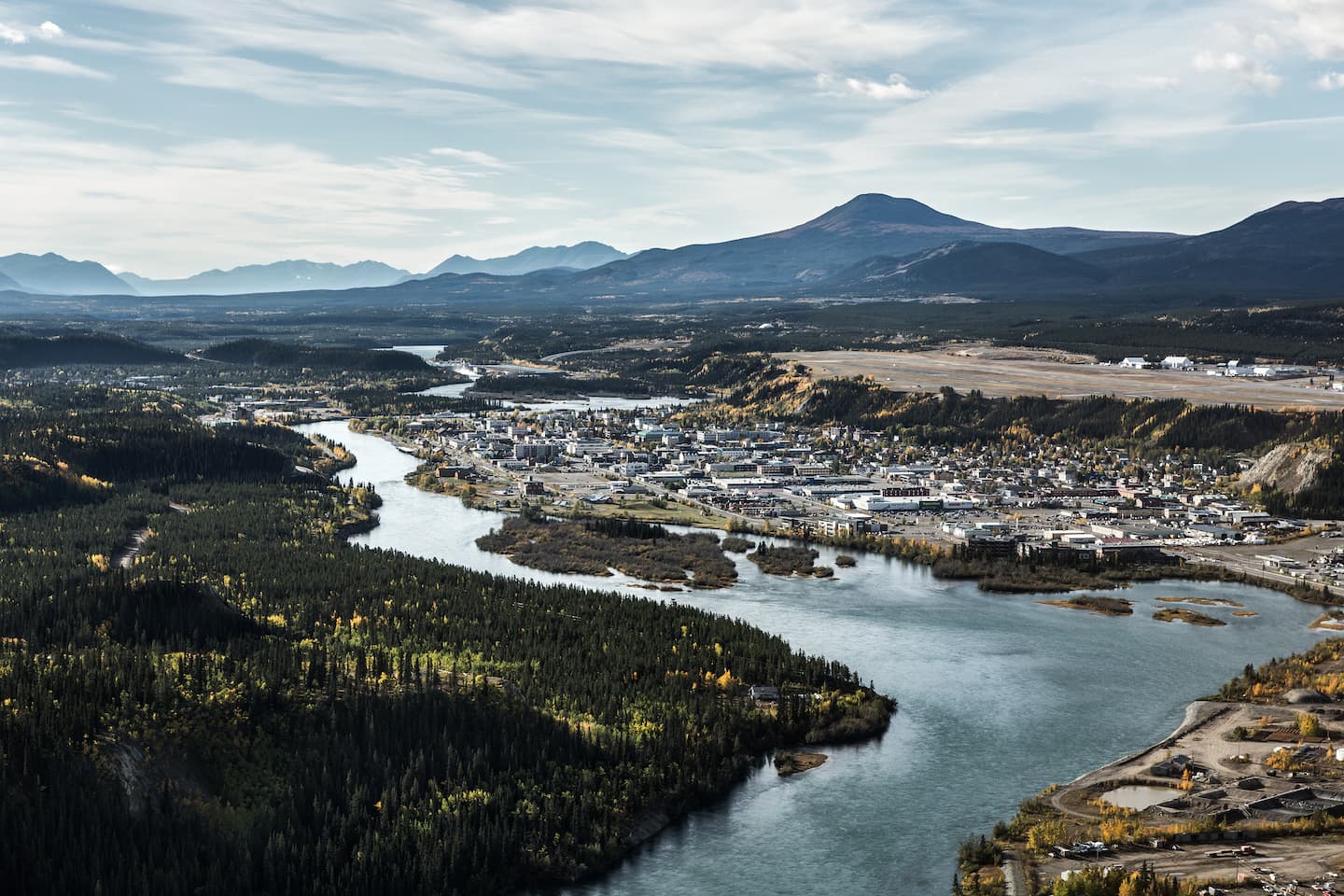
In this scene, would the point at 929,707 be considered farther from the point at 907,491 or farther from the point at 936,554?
the point at 907,491

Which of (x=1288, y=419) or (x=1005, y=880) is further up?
(x=1288, y=419)

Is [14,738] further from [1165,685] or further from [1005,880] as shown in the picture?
[1165,685]

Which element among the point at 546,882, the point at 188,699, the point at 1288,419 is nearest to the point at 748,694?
the point at 546,882

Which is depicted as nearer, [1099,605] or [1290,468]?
[1099,605]

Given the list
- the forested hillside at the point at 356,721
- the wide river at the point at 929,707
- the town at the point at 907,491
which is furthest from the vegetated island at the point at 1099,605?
the forested hillside at the point at 356,721

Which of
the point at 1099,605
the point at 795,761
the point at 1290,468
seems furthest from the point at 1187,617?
the point at 1290,468

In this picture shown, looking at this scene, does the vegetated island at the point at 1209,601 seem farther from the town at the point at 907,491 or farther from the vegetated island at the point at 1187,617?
the town at the point at 907,491
